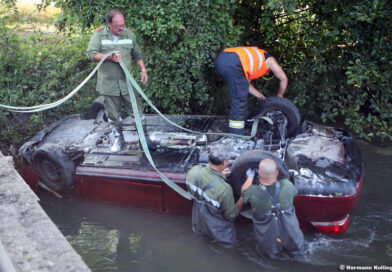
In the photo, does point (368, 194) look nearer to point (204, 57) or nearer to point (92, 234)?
point (204, 57)

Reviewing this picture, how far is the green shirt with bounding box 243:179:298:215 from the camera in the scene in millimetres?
3834

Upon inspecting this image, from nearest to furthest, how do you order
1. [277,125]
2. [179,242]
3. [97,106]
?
1. [179,242]
2. [277,125]
3. [97,106]

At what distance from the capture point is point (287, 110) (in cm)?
515

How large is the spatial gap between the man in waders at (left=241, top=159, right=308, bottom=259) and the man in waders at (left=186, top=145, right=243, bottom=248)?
215 mm

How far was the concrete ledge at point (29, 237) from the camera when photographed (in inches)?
90.7

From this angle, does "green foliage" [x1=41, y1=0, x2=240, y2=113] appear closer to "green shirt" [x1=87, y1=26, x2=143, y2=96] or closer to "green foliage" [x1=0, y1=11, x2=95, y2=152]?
"green shirt" [x1=87, y1=26, x2=143, y2=96]

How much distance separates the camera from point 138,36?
19.6ft

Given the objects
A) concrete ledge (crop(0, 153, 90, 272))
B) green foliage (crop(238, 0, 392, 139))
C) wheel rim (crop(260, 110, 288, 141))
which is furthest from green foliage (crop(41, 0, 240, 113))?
concrete ledge (crop(0, 153, 90, 272))

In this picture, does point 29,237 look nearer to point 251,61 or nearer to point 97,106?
point 251,61

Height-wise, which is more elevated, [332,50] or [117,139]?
[332,50]

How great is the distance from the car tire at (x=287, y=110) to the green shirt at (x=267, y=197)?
1415 mm

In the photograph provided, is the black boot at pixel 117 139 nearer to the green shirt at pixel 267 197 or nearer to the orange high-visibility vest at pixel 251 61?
the orange high-visibility vest at pixel 251 61

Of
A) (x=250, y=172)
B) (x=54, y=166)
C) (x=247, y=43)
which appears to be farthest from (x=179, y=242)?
(x=247, y=43)

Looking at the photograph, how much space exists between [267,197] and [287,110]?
163cm
